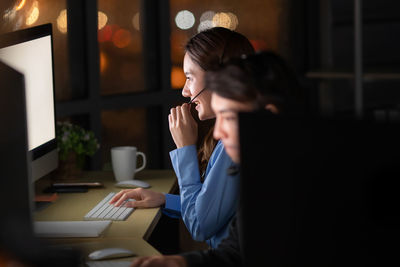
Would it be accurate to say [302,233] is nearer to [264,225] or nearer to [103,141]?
[264,225]

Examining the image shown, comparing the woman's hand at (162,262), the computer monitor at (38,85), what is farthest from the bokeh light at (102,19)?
the woman's hand at (162,262)

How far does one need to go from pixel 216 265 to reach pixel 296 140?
1.72 ft

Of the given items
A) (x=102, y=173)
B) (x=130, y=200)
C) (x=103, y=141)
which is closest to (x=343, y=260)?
(x=130, y=200)

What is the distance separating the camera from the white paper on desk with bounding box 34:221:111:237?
1709mm

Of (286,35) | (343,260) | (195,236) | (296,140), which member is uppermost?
(286,35)

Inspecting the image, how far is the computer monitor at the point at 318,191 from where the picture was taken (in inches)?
33.4

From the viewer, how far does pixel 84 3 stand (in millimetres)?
2969

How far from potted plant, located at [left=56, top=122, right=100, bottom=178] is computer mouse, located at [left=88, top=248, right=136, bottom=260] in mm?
911

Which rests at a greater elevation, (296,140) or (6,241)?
(296,140)

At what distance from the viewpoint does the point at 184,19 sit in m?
3.63

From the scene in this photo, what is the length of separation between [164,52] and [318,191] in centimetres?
253

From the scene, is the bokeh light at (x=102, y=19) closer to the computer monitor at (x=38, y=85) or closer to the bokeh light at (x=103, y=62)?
the bokeh light at (x=103, y=62)

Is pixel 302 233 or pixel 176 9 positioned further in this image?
pixel 176 9

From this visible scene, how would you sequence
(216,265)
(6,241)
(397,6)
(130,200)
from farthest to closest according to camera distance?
(397,6)
(130,200)
(216,265)
(6,241)
